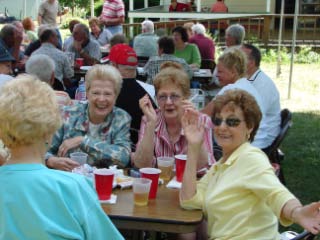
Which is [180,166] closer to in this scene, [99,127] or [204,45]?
[99,127]

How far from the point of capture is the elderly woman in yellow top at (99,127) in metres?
3.19

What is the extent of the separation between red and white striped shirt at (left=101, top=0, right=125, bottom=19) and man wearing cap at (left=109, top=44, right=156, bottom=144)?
6036 mm

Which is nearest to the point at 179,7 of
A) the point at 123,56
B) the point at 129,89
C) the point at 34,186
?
the point at 123,56

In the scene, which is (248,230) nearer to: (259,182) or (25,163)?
(259,182)

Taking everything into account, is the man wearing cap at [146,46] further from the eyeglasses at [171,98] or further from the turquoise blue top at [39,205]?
the turquoise blue top at [39,205]

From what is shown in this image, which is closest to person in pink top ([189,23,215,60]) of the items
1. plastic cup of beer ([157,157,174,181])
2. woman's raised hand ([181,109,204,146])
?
plastic cup of beer ([157,157,174,181])

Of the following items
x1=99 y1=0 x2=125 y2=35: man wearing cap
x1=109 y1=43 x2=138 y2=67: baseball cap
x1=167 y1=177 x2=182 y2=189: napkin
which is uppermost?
x1=99 y1=0 x2=125 y2=35: man wearing cap

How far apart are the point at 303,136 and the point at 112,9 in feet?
16.9

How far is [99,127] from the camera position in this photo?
3336 millimetres

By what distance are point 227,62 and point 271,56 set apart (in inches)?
376

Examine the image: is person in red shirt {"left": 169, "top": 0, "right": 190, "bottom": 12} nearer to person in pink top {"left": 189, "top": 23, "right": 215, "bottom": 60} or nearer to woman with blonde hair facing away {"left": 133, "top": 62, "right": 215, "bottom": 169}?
person in pink top {"left": 189, "top": 23, "right": 215, "bottom": 60}

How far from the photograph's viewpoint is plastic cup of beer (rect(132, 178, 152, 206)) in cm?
251

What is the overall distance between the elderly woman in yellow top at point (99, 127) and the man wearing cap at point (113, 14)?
25.1 feet

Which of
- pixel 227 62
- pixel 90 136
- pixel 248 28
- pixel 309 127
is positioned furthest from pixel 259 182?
pixel 248 28
